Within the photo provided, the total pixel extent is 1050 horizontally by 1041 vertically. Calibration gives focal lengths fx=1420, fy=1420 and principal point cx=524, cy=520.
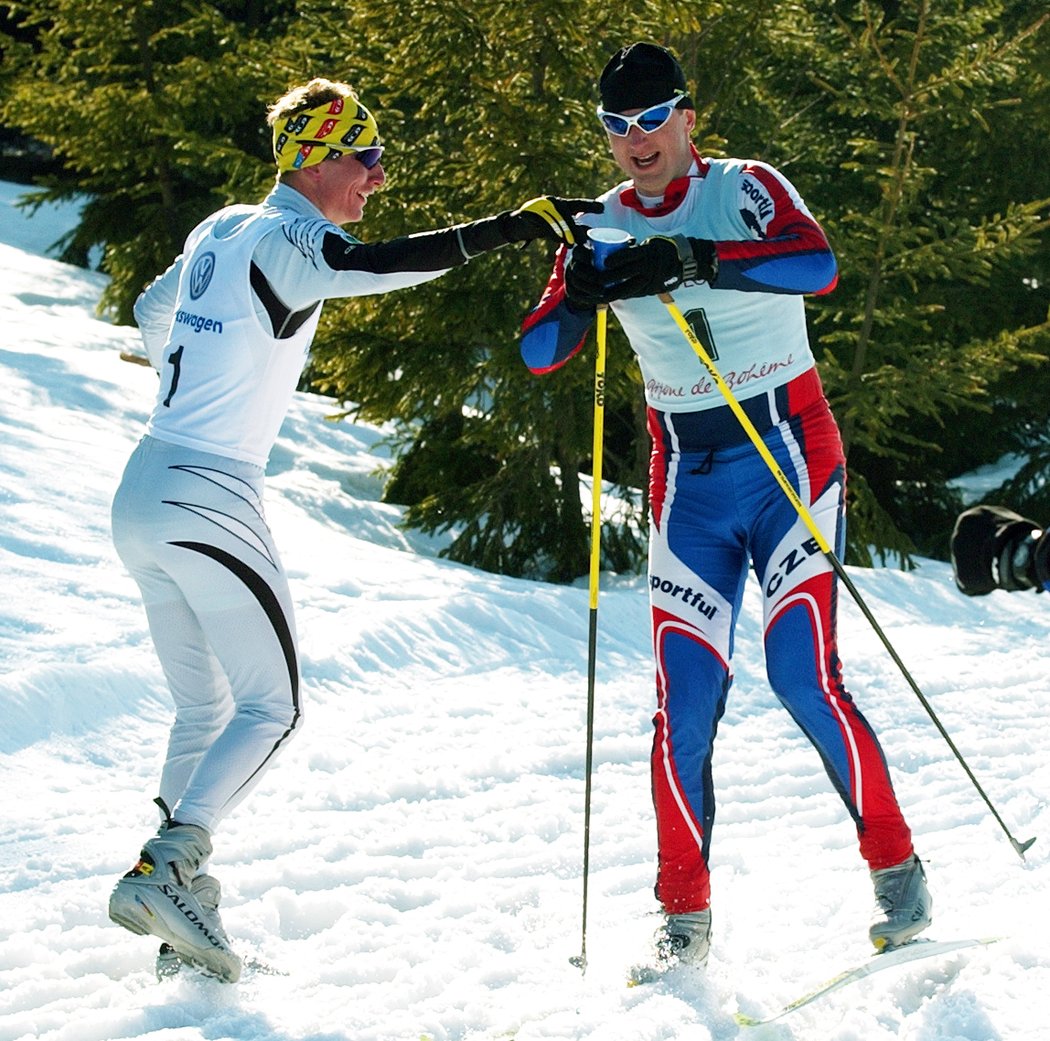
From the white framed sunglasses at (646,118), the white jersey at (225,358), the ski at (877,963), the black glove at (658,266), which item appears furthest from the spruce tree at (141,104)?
the ski at (877,963)

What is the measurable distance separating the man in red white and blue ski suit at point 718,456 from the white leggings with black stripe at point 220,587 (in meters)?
0.94

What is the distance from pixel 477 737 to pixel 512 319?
4.27 meters

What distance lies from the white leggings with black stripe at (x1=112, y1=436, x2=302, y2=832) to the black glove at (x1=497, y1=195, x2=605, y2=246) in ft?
2.85

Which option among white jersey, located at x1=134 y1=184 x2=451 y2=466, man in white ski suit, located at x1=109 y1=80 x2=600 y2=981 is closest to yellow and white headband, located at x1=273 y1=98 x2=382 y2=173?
man in white ski suit, located at x1=109 y1=80 x2=600 y2=981

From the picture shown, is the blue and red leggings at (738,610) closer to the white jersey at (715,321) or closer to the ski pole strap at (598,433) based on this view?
the white jersey at (715,321)

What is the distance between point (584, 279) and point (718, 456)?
0.64 metres

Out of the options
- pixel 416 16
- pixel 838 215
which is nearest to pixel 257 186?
pixel 416 16

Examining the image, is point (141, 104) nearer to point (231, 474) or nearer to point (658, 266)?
point (231, 474)

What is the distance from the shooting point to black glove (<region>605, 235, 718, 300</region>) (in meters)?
3.42

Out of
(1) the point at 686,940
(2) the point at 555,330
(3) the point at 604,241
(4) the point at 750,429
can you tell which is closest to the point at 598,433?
(2) the point at 555,330

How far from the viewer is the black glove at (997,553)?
7.76 feet

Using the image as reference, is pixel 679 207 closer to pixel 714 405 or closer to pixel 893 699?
pixel 714 405

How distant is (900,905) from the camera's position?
11.7 ft

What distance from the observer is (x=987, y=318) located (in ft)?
46.0
